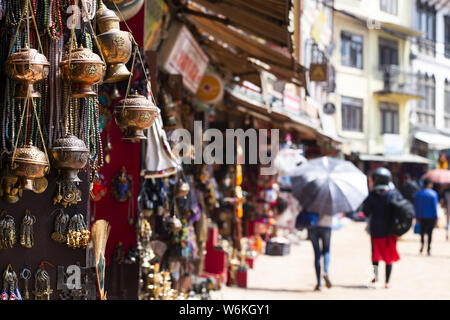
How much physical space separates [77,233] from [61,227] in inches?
3.8

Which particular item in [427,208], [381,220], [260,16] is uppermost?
[260,16]

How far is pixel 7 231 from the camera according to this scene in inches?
141

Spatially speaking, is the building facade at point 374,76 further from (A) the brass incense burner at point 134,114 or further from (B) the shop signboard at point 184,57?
(A) the brass incense burner at point 134,114

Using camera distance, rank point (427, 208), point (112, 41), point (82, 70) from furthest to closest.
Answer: point (427, 208)
point (112, 41)
point (82, 70)

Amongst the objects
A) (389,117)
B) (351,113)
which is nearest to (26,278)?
(351,113)

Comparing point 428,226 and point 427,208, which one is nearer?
point 427,208

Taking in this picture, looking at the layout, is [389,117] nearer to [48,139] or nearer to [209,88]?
[209,88]

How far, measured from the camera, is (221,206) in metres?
11.6

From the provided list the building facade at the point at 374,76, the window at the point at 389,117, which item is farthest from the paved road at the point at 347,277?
the window at the point at 389,117

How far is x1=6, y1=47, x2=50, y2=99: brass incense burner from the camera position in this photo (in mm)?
3352

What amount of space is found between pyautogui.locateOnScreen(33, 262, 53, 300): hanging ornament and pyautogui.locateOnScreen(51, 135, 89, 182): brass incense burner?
58cm

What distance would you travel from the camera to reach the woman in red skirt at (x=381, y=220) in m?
9.89

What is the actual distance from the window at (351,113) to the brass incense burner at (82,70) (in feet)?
100
